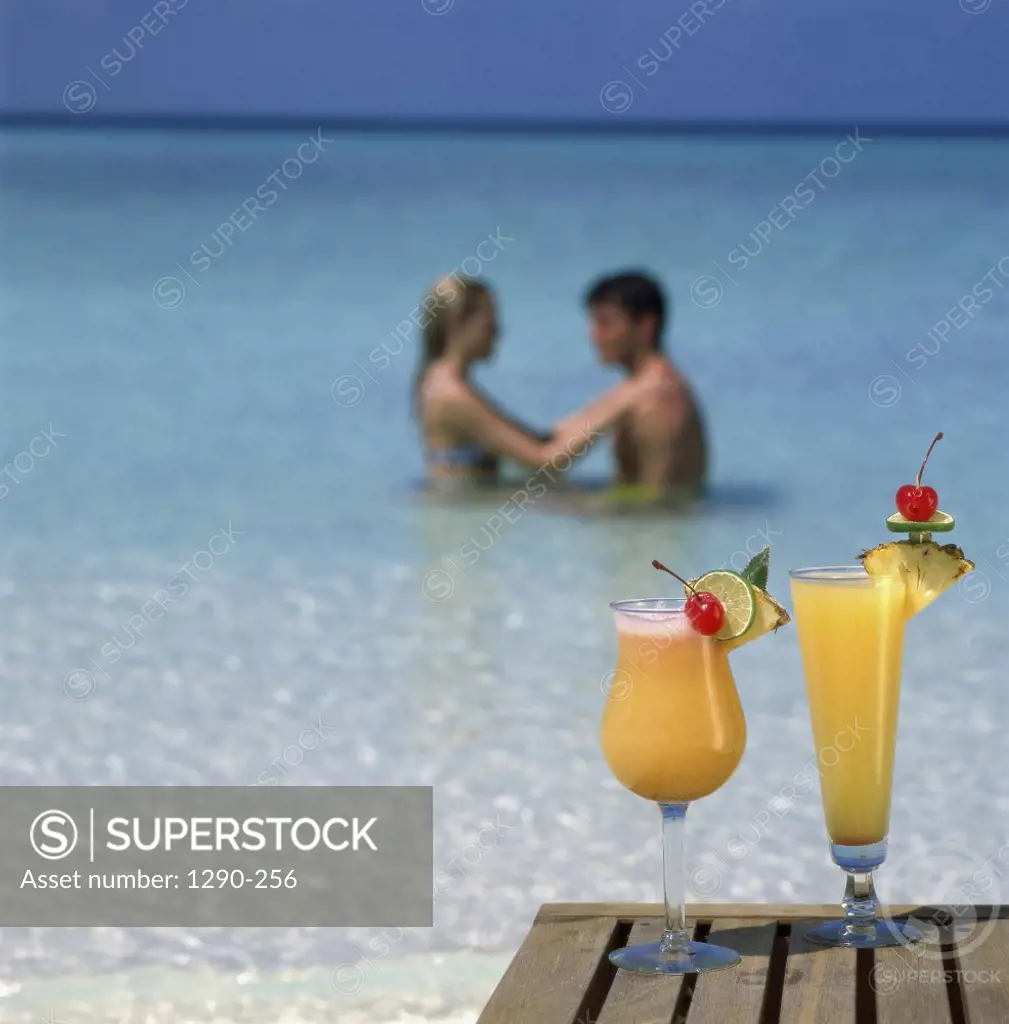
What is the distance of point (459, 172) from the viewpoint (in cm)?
3681

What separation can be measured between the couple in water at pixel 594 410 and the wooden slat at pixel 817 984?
5.75 metres

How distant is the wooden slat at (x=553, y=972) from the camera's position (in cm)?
151

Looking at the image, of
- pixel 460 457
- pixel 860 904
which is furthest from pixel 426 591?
pixel 860 904

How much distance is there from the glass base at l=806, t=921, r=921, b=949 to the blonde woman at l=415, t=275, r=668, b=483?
19.0ft

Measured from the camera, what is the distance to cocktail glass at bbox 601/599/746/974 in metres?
1.66

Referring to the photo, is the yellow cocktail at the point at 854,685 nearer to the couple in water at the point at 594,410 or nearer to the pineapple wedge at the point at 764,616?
the pineapple wedge at the point at 764,616

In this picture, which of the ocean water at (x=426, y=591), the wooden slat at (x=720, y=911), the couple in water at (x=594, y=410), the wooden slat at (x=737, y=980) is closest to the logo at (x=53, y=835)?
the ocean water at (x=426, y=591)

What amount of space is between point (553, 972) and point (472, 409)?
19.9ft

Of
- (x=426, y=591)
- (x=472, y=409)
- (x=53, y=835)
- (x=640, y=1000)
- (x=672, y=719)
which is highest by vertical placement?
(x=472, y=409)

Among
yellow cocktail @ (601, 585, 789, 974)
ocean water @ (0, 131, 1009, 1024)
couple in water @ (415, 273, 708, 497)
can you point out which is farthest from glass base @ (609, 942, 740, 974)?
couple in water @ (415, 273, 708, 497)

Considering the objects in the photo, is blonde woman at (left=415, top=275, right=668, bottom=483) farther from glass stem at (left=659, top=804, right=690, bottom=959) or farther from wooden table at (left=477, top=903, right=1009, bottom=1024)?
glass stem at (left=659, top=804, right=690, bottom=959)

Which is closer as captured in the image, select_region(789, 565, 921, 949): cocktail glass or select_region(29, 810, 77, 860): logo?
select_region(789, 565, 921, 949): cocktail glass

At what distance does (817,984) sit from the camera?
1.57 meters

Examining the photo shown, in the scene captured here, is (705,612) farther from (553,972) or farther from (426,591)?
(426,591)
